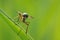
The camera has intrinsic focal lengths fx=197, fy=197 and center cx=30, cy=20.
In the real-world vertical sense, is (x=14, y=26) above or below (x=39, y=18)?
below

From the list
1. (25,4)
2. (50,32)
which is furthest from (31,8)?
(50,32)

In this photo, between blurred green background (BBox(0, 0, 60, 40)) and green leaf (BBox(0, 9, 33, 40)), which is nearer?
green leaf (BBox(0, 9, 33, 40))

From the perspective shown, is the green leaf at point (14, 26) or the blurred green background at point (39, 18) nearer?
the green leaf at point (14, 26)

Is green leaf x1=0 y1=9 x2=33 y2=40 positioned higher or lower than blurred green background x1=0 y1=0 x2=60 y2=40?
lower

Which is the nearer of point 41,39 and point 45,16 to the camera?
point 41,39

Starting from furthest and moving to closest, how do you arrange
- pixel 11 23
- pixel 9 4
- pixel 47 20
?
pixel 9 4, pixel 47 20, pixel 11 23

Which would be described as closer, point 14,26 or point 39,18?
point 14,26

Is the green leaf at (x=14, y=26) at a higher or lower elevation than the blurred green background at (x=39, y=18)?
lower

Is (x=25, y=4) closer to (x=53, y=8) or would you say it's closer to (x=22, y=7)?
(x=22, y=7)
